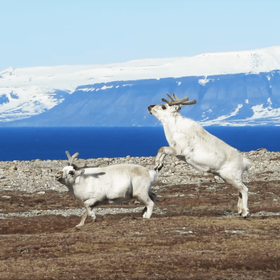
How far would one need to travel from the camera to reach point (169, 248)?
17.0 metres

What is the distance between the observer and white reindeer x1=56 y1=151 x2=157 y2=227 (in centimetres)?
2217

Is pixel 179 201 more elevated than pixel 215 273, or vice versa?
pixel 215 273

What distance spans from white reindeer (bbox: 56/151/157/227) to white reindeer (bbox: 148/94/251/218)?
146 centimetres

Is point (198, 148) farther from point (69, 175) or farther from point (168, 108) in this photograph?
point (69, 175)

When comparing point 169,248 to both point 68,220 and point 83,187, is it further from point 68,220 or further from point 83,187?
point 68,220

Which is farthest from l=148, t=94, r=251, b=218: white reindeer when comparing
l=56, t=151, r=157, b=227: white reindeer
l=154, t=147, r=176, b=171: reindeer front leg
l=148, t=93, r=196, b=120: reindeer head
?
l=56, t=151, r=157, b=227: white reindeer

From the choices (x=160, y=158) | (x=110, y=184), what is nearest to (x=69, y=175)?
(x=110, y=184)

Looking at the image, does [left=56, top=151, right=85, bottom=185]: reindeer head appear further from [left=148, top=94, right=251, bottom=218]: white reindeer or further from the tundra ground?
[left=148, top=94, right=251, bottom=218]: white reindeer

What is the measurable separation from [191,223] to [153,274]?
6.68 metres

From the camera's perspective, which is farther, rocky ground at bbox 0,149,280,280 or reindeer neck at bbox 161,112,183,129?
reindeer neck at bbox 161,112,183,129

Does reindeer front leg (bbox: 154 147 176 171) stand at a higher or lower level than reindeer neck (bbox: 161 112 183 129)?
lower

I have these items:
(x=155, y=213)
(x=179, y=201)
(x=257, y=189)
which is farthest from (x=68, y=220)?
(x=257, y=189)

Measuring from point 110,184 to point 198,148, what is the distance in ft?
11.3

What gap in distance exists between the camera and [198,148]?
2158cm
